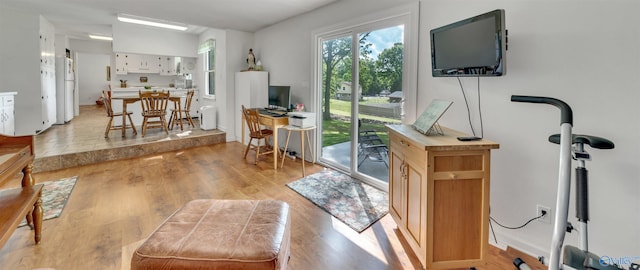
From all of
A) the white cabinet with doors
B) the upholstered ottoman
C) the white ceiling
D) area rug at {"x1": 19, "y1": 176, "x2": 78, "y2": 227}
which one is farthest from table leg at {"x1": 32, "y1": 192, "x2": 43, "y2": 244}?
the white cabinet with doors

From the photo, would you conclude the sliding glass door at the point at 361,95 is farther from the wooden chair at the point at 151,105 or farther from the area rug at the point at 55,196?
the wooden chair at the point at 151,105

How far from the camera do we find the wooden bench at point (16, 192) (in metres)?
1.63

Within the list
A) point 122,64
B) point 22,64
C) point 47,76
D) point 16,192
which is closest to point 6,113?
point 22,64

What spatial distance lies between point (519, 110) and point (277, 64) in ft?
12.4

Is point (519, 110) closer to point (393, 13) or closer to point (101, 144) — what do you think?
point (393, 13)

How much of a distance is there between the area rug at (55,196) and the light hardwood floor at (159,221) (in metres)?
0.07

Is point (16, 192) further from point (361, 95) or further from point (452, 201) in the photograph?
point (361, 95)

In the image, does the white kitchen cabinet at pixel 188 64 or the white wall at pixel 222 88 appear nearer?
the white wall at pixel 222 88

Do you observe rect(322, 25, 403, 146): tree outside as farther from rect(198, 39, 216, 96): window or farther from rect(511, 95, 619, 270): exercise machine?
rect(198, 39, 216, 96): window

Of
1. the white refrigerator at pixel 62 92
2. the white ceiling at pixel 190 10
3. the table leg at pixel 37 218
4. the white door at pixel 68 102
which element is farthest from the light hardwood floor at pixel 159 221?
the white door at pixel 68 102

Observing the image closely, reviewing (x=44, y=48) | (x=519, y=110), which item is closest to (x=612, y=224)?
(x=519, y=110)

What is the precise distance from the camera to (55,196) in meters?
3.00

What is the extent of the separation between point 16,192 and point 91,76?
36.6ft

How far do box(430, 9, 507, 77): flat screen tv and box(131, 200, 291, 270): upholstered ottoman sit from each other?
5.11 ft
